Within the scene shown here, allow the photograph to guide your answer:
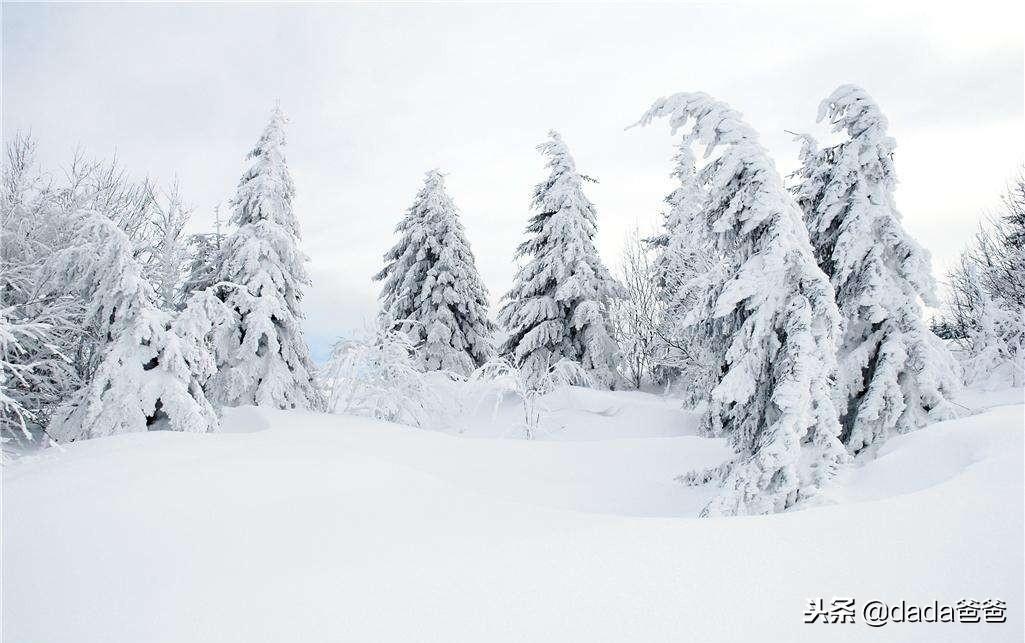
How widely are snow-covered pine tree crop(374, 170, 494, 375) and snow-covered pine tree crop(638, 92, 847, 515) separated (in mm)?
17369

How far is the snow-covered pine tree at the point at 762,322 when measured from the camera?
6086mm

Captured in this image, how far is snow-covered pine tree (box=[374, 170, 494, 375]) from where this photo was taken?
23953 millimetres

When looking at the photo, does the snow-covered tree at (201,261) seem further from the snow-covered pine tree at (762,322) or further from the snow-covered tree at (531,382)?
the snow-covered pine tree at (762,322)

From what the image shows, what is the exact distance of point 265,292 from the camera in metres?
14.8

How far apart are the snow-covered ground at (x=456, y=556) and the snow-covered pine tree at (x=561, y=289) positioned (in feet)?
55.1

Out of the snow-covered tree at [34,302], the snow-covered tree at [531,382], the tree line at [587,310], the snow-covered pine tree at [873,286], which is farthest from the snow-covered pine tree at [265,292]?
the snow-covered pine tree at [873,286]

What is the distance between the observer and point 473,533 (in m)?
3.82

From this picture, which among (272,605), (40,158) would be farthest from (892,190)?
(40,158)

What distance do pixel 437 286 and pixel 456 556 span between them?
21317mm

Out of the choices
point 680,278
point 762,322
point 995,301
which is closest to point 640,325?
point 680,278

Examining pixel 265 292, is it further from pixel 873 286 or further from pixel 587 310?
pixel 873 286

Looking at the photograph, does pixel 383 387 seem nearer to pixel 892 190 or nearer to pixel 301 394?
pixel 301 394

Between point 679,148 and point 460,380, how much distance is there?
15.7 meters

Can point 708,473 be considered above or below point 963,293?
below
